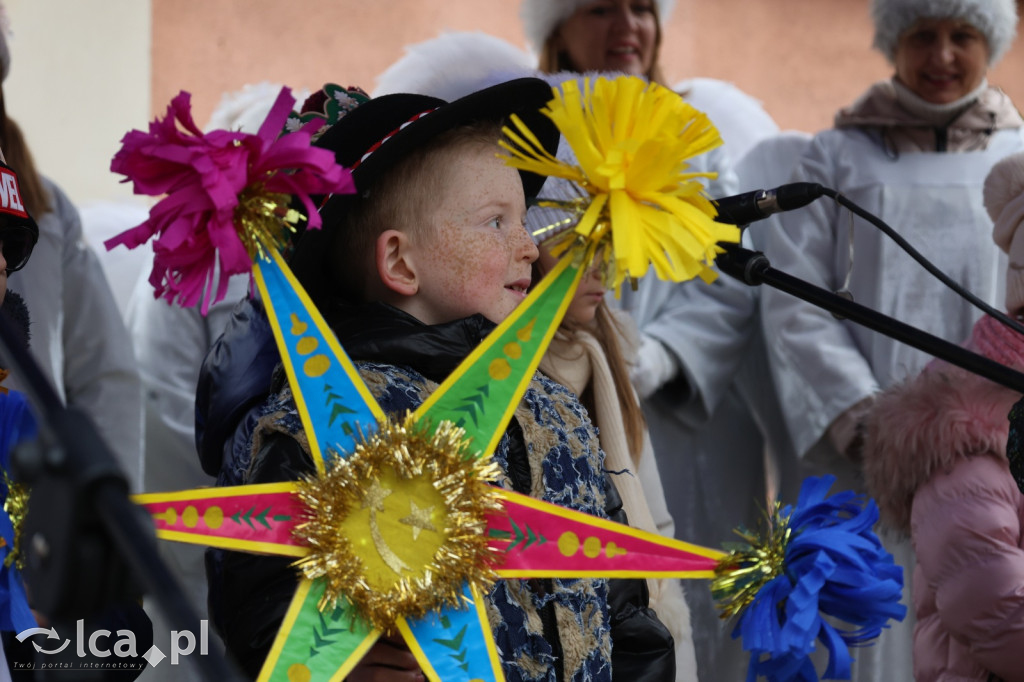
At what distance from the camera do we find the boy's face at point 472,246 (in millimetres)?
1997

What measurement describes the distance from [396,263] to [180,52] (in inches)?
187

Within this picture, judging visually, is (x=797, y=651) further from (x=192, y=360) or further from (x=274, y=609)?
(x=192, y=360)

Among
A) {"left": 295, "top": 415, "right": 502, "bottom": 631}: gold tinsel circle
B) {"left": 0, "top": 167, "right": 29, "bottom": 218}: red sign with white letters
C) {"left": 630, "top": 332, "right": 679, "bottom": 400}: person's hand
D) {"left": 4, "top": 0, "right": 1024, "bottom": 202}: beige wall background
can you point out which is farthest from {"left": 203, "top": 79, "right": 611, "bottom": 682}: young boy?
{"left": 4, "top": 0, "right": 1024, "bottom": 202}: beige wall background

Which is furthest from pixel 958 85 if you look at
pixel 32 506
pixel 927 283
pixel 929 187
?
pixel 32 506

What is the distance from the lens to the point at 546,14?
441 centimetres

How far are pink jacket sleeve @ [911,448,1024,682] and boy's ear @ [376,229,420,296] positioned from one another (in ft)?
4.53

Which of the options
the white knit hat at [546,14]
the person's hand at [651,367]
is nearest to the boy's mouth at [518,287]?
the person's hand at [651,367]

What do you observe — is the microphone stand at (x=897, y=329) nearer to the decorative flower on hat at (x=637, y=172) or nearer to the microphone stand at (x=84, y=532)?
the decorative flower on hat at (x=637, y=172)

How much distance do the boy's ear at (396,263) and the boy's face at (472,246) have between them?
0.04 ft

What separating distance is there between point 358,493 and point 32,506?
66 cm

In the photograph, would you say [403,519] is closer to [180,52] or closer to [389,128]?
[389,128]

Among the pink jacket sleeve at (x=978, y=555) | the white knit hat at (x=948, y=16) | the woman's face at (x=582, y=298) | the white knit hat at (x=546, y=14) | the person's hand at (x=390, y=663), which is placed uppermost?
the white knit hat at (x=546, y=14)

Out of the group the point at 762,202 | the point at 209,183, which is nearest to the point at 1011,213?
the point at 762,202

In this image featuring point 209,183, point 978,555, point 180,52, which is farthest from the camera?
point 180,52
